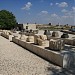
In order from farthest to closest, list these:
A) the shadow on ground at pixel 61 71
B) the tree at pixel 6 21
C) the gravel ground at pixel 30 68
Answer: the tree at pixel 6 21 → the gravel ground at pixel 30 68 → the shadow on ground at pixel 61 71

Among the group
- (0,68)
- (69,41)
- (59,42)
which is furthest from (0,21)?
(0,68)

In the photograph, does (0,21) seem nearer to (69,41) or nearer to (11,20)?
(11,20)

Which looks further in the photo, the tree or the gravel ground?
the tree

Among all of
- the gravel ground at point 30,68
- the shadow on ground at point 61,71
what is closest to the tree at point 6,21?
the gravel ground at point 30,68

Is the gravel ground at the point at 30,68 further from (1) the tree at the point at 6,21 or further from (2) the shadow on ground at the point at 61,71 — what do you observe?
(1) the tree at the point at 6,21

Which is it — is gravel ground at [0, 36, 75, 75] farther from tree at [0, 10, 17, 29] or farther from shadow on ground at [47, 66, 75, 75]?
tree at [0, 10, 17, 29]

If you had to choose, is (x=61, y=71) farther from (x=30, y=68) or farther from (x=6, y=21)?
(x=6, y=21)

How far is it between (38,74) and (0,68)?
254cm

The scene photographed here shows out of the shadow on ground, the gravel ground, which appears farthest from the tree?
the shadow on ground

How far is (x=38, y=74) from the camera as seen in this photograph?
1016cm

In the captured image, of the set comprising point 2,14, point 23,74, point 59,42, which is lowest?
point 23,74

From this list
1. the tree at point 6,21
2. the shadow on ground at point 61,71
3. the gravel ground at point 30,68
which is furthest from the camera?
the tree at point 6,21

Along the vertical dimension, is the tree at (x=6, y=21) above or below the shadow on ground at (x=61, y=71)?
above

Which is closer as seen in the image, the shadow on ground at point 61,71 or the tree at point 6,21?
the shadow on ground at point 61,71
